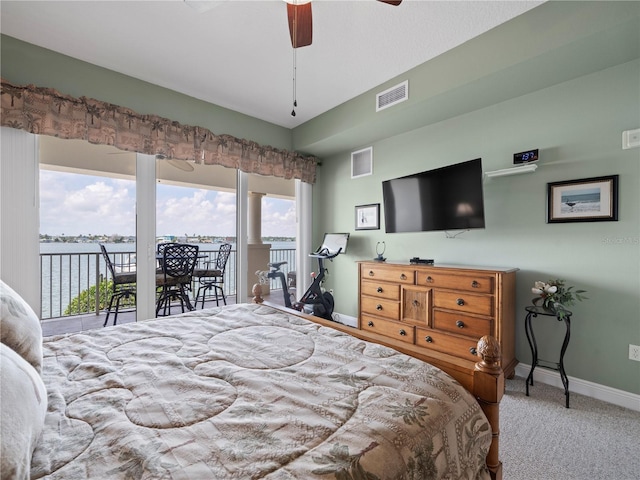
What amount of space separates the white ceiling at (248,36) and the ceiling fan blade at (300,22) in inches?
13.1

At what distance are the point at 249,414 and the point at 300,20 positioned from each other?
2.09m

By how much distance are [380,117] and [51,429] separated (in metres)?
3.19

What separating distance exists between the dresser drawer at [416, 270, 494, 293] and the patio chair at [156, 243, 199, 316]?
101 inches

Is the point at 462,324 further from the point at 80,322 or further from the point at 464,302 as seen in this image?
the point at 80,322

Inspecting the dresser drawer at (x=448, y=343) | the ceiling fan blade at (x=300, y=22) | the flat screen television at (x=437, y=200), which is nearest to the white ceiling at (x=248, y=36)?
the ceiling fan blade at (x=300, y=22)

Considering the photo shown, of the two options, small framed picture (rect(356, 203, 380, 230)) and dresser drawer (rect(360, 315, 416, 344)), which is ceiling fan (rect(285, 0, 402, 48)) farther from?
dresser drawer (rect(360, 315, 416, 344))

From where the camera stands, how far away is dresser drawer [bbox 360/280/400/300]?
9.62 feet

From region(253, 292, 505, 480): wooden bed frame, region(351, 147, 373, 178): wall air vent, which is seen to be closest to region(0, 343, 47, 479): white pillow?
region(253, 292, 505, 480): wooden bed frame

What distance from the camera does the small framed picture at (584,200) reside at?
2.15 meters

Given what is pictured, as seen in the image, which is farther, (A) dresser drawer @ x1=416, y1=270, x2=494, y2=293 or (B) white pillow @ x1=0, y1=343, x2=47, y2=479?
(A) dresser drawer @ x1=416, y1=270, x2=494, y2=293

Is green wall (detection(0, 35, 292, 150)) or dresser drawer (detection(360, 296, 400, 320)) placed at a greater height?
green wall (detection(0, 35, 292, 150))

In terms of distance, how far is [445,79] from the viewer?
2.50m

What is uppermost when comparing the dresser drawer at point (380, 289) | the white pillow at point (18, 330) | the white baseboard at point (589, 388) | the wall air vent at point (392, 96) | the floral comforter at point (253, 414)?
the wall air vent at point (392, 96)

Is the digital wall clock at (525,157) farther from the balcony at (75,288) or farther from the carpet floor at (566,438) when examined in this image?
the balcony at (75,288)
